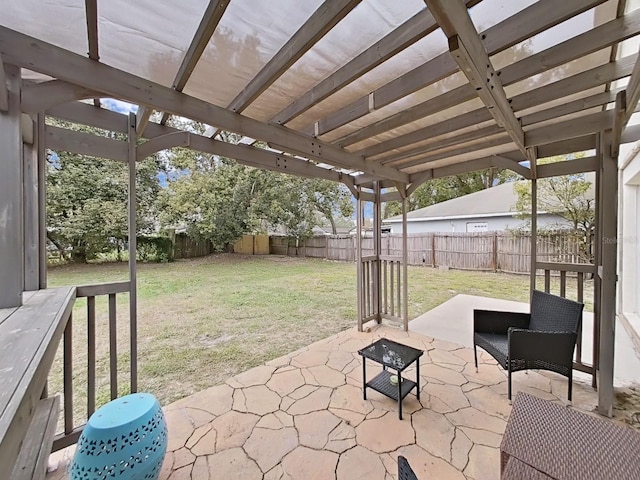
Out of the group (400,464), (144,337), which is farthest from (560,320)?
(144,337)

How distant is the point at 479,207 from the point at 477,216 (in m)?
0.55

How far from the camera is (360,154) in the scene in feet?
10.5

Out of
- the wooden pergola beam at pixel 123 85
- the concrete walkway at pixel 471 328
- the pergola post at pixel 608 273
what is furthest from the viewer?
the concrete walkway at pixel 471 328

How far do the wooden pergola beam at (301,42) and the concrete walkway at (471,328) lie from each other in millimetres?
3693

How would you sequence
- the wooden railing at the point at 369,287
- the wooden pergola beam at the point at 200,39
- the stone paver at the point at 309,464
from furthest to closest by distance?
the wooden railing at the point at 369,287
the stone paver at the point at 309,464
the wooden pergola beam at the point at 200,39

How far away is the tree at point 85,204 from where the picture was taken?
912 centimetres

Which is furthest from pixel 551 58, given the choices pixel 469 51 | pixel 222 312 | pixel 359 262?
pixel 222 312

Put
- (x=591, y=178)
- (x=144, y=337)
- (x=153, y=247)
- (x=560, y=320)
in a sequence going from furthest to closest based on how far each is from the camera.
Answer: (x=153, y=247) < (x=591, y=178) < (x=144, y=337) < (x=560, y=320)

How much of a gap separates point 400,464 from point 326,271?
9.17 metres

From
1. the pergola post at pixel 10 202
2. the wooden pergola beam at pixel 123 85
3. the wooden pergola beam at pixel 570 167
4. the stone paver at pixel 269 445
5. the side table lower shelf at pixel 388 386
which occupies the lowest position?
the stone paver at pixel 269 445

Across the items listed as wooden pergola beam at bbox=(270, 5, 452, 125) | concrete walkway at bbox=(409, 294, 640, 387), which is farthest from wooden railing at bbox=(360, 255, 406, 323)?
Answer: wooden pergola beam at bbox=(270, 5, 452, 125)

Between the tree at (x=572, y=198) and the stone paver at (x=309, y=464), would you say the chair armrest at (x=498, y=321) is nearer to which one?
the stone paver at (x=309, y=464)

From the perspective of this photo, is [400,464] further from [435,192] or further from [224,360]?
[435,192]

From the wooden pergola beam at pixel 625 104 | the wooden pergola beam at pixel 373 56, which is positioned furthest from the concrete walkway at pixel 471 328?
the wooden pergola beam at pixel 373 56
